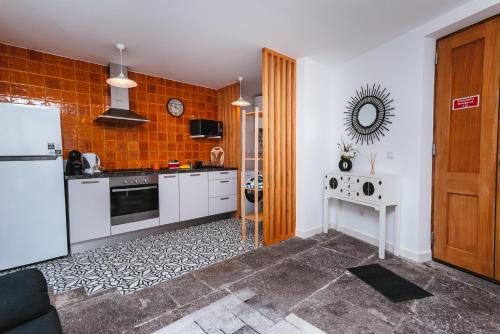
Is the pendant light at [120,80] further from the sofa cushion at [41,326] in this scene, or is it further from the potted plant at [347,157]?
the potted plant at [347,157]

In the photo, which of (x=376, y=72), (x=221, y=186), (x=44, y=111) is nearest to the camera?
(x=44, y=111)

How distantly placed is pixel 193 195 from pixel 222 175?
0.64m

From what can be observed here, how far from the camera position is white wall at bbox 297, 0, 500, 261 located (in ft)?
7.96

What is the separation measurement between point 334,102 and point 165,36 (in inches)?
93.3

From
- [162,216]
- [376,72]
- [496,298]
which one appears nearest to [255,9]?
[376,72]

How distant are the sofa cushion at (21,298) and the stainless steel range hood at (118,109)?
8.50ft

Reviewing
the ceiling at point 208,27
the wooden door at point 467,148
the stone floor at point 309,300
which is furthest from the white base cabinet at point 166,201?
the wooden door at point 467,148

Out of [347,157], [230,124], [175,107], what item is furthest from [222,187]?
[347,157]

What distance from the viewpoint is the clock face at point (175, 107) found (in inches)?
162

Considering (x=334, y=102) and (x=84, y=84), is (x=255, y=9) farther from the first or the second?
(x=84, y=84)

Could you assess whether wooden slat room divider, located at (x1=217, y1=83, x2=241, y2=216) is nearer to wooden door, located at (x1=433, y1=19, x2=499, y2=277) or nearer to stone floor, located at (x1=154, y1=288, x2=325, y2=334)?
stone floor, located at (x1=154, y1=288, x2=325, y2=334)

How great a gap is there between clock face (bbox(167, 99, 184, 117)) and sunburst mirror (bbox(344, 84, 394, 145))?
2723 millimetres

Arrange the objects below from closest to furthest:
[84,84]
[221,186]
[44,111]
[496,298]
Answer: [496,298]
[44,111]
[84,84]
[221,186]

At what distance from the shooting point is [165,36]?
260 centimetres
